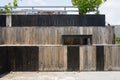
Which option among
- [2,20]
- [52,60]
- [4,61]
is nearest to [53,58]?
[52,60]

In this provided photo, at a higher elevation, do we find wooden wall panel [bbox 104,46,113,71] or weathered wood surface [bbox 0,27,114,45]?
weathered wood surface [bbox 0,27,114,45]

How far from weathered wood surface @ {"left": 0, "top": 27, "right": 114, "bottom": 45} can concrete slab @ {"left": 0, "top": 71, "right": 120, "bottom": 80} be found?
22.4 ft

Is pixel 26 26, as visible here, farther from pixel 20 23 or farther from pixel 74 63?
pixel 74 63

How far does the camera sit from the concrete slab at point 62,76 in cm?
2055

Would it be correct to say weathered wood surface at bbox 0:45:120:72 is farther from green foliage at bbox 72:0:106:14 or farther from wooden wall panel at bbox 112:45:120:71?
green foliage at bbox 72:0:106:14

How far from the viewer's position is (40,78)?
67.6 feet

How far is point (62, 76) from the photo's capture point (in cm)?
2150

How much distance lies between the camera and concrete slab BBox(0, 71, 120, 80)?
67.4ft

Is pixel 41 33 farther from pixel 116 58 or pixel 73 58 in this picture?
pixel 116 58

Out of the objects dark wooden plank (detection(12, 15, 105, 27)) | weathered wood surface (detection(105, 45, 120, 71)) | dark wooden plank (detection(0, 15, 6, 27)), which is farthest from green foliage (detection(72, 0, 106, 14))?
weathered wood surface (detection(105, 45, 120, 71))

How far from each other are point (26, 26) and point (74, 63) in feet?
24.3

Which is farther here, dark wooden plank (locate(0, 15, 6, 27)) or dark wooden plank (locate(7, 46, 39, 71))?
dark wooden plank (locate(0, 15, 6, 27))

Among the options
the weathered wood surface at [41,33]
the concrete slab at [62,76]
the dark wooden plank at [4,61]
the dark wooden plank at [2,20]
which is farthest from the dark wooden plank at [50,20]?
the concrete slab at [62,76]

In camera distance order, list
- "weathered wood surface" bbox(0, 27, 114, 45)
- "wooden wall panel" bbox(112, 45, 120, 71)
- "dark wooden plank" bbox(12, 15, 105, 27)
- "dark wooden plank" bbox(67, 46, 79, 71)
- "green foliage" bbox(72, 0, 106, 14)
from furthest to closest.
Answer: "green foliage" bbox(72, 0, 106, 14), "dark wooden plank" bbox(12, 15, 105, 27), "weathered wood surface" bbox(0, 27, 114, 45), "wooden wall panel" bbox(112, 45, 120, 71), "dark wooden plank" bbox(67, 46, 79, 71)
